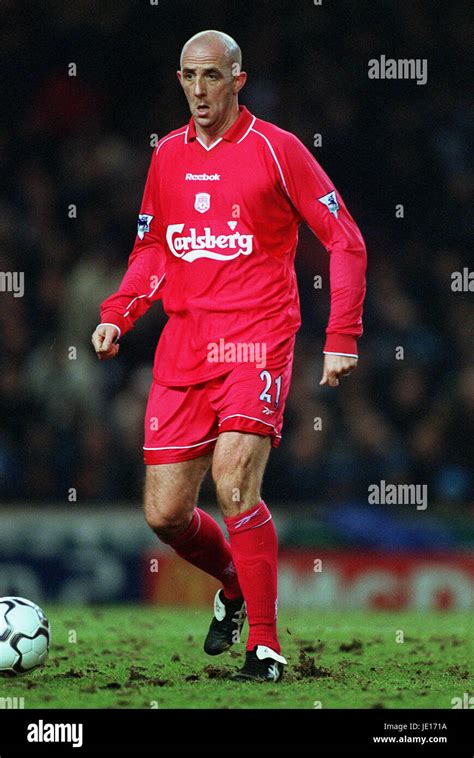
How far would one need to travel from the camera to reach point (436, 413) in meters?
9.54

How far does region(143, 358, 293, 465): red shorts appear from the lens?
16.7 ft

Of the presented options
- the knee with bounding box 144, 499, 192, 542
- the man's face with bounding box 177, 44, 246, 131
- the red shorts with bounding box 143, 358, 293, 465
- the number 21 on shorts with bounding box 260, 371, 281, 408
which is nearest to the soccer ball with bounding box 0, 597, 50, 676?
the knee with bounding box 144, 499, 192, 542

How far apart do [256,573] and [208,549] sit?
0.66m

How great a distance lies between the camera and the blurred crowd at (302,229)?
922 centimetres

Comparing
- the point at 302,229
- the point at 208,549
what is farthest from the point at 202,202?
Answer: the point at 302,229

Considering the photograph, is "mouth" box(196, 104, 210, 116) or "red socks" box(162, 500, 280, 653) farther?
"mouth" box(196, 104, 210, 116)

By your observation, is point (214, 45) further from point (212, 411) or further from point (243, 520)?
point (243, 520)

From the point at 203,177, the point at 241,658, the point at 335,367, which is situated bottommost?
the point at 241,658

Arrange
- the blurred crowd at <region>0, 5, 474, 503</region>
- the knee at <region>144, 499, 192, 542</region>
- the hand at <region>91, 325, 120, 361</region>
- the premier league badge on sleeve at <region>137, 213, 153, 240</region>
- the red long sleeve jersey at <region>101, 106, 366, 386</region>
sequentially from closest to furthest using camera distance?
1. the red long sleeve jersey at <region>101, 106, 366, 386</region>
2. the hand at <region>91, 325, 120, 361</region>
3. the knee at <region>144, 499, 192, 542</region>
4. the premier league badge on sleeve at <region>137, 213, 153, 240</region>
5. the blurred crowd at <region>0, 5, 474, 503</region>

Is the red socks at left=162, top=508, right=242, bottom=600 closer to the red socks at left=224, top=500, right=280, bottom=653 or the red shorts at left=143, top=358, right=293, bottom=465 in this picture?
the red shorts at left=143, top=358, right=293, bottom=465

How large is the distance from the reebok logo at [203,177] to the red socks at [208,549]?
1.36 metres

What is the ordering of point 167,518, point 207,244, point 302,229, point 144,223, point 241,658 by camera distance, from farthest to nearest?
point 302,229 < point 241,658 < point 144,223 < point 167,518 < point 207,244

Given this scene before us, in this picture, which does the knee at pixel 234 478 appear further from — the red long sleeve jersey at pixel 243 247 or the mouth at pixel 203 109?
the mouth at pixel 203 109

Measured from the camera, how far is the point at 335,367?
5.06m
